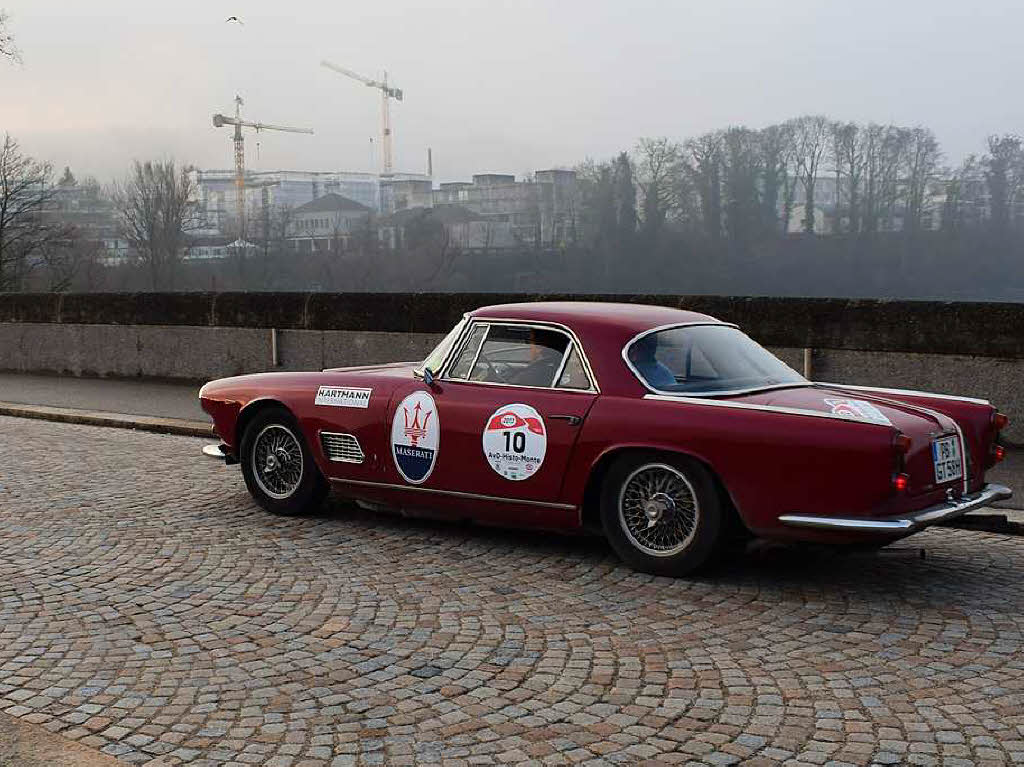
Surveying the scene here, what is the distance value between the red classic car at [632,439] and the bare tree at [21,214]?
45029mm

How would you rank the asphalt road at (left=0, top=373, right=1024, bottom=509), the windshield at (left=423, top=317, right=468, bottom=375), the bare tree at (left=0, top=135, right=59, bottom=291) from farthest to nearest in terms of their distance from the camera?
the bare tree at (left=0, top=135, right=59, bottom=291) < the asphalt road at (left=0, top=373, right=1024, bottom=509) < the windshield at (left=423, top=317, right=468, bottom=375)

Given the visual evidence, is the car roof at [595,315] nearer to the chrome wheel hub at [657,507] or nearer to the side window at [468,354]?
the side window at [468,354]

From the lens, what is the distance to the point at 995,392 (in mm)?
10508

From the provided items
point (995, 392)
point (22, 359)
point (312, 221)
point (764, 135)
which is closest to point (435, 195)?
point (312, 221)

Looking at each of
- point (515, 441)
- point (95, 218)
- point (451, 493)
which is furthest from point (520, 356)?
point (95, 218)

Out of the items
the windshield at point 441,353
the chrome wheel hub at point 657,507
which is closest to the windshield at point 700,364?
the chrome wheel hub at point 657,507

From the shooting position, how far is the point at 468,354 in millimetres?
7012

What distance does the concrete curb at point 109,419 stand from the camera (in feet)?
39.9

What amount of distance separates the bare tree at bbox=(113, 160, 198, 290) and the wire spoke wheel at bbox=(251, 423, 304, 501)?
259 ft

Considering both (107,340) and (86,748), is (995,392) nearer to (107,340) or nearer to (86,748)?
(86,748)

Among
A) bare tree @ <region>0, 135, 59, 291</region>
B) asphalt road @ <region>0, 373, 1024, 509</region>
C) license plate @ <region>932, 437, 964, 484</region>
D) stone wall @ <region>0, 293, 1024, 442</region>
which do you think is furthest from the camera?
bare tree @ <region>0, 135, 59, 291</region>

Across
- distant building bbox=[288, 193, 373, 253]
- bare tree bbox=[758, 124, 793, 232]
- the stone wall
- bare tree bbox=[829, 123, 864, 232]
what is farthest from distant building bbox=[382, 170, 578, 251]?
the stone wall

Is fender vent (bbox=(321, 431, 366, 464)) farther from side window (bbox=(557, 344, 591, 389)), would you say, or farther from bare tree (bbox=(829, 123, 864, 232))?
bare tree (bbox=(829, 123, 864, 232))

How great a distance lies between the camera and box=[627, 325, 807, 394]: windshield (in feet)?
20.7
